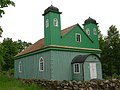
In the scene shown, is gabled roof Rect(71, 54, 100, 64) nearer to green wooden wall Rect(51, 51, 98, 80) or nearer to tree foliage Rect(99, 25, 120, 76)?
green wooden wall Rect(51, 51, 98, 80)

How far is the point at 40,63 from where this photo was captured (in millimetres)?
26609

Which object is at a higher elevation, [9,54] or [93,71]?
[9,54]

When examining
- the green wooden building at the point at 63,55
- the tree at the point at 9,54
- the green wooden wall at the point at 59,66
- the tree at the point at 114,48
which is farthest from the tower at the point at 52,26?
the tree at the point at 9,54

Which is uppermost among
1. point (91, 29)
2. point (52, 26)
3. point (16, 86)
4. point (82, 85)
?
point (91, 29)

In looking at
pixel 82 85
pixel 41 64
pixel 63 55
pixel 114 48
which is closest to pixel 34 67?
pixel 41 64

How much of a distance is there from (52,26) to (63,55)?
3.59 m

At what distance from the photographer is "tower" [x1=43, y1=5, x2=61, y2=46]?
24.9 meters

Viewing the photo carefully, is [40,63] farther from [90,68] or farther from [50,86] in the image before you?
[50,86]

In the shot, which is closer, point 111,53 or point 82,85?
point 82,85

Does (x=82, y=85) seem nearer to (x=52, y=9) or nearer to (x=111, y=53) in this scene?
(x=52, y=9)

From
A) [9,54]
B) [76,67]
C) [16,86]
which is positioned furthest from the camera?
[9,54]

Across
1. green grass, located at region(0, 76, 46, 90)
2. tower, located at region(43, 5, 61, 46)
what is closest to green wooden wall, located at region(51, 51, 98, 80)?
tower, located at region(43, 5, 61, 46)

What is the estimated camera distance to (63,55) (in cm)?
2503

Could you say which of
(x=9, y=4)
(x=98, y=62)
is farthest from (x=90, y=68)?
(x=9, y=4)
